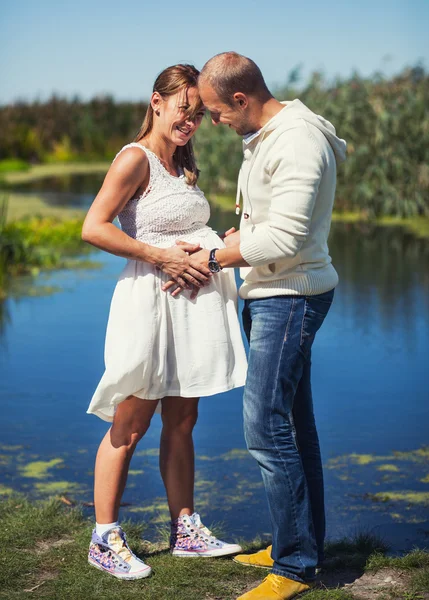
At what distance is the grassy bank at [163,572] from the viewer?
9.09 ft

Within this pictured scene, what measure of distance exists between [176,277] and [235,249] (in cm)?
27

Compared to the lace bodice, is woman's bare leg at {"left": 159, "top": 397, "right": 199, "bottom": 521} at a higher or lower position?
lower

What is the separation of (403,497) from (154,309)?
143 cm

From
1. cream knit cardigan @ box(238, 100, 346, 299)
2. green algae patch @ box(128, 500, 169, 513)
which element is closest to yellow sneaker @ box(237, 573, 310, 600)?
cream knit cardigan @ box(238, 100, 346, 299)

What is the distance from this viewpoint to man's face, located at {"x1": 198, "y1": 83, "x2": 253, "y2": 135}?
261 centimetres

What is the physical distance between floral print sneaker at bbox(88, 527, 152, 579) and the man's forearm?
938 millimetres

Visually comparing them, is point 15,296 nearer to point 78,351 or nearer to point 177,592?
point 78,351

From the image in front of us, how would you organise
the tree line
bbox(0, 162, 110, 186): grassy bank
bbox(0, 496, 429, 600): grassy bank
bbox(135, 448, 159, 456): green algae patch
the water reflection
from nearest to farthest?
1. bbox(0, 496, 429, 600): grassy bank
2. bbox(135, 448, 159, 456): green algae patch
3. the water reflection
4. the tree line
5. bbox(0, 162, 110, 186): grassy bank

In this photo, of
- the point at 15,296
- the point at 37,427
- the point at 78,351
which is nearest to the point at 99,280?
the point at 15,296

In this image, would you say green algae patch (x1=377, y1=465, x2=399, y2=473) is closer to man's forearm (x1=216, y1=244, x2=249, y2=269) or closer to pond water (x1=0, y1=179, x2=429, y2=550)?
pond water (x1=0, y1=179, x2=429, y2=550)

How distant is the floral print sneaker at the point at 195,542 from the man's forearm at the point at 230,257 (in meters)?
0.91

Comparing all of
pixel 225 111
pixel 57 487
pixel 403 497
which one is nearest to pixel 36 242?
pixel 57 487

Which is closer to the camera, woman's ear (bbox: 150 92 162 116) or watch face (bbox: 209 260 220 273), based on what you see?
watch face (bbox: 209 260 220 273)

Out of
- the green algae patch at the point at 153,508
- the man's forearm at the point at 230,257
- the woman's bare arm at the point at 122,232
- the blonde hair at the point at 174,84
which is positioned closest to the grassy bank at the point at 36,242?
the green algae patch at the point at 153,508
